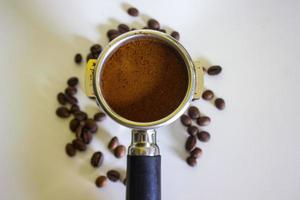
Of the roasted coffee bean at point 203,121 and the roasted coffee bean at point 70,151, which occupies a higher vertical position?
the roasted coffee bean at point 203,121

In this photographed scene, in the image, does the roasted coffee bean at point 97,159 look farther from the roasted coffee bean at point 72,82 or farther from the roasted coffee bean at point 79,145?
the roasted coffee bean at point 72,82

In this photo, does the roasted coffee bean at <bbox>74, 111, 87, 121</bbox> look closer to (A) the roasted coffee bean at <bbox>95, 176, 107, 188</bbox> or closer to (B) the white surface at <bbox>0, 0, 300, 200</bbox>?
(B) the white surface at <bbox>0, 0, 300, 200</bbox>

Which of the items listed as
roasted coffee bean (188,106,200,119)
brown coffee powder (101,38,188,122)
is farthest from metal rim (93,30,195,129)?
roasted coffee bean (188,106,200,119)

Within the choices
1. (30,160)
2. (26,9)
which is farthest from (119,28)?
(30,160)

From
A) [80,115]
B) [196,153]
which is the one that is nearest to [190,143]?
[196,153]

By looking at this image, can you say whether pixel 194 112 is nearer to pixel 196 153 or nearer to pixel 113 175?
pixel 196 153

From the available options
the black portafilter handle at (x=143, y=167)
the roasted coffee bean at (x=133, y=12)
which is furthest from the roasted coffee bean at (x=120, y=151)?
the roasted coffee bean at (x=133, y=12)
